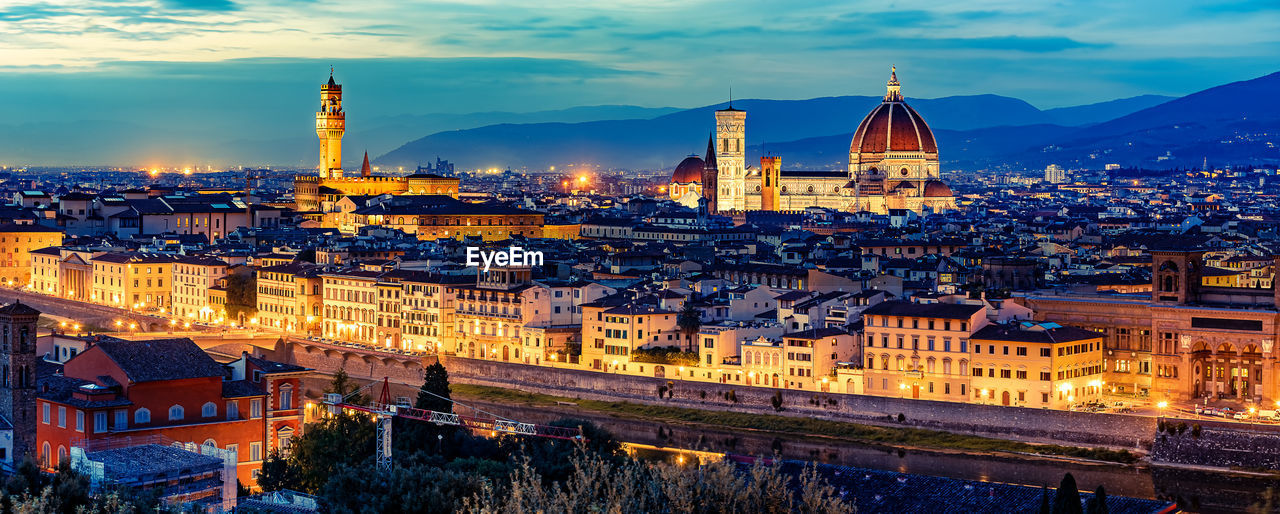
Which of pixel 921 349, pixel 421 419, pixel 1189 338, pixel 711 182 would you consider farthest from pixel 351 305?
pixel 711 182

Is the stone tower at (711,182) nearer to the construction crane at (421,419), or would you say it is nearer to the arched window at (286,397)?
the construction crane at (421,419)

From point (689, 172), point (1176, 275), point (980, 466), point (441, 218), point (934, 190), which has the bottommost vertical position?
point (980, 466)

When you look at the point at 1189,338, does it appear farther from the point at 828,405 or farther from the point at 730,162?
the point at 730,162

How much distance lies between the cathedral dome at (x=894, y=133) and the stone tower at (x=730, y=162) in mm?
8721

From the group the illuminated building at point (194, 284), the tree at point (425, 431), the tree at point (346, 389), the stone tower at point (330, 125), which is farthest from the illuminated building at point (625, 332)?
the stone tower at point (330, 125)

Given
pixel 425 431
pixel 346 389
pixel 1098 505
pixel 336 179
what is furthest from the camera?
pixel 336 179

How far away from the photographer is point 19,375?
28828mm

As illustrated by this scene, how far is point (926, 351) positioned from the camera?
41750 millimetres

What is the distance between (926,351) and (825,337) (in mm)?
2641

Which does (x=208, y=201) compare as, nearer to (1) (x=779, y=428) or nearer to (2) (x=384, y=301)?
(2) (x=384, y=301)

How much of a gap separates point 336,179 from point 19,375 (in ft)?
290

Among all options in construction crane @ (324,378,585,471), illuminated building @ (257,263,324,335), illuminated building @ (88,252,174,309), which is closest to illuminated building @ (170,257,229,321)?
illuminated building @ (88,252,174,309)

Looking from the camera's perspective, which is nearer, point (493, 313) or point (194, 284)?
point (493, 313)

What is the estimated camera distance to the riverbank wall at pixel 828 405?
3734 cm
